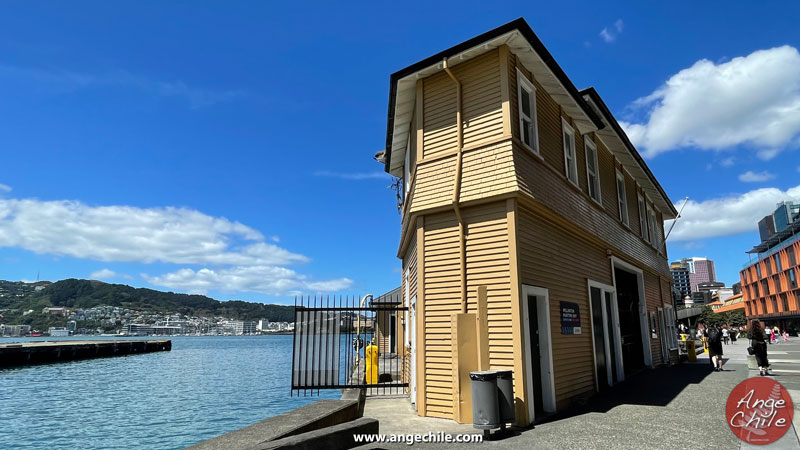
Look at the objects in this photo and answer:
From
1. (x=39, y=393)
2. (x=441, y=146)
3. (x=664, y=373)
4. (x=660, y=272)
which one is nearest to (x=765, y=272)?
(x=660, y=272)

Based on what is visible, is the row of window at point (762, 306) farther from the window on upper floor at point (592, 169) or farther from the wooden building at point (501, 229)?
the wooden building at point (501, 229)

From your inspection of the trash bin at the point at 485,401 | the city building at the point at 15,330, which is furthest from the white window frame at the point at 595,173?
the city building at the point at 15,330

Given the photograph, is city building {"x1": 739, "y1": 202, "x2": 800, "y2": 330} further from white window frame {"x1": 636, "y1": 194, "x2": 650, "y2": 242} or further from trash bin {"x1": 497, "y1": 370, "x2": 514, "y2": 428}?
trash bin {"x1": 497, "y1": 370, "x2": 514, "y2": 428}

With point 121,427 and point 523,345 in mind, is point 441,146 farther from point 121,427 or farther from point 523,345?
point 121,427

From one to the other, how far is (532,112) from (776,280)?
93683 mm

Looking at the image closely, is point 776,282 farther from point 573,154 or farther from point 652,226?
point 573,154

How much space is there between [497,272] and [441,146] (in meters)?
3.20

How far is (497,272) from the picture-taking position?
325 inches

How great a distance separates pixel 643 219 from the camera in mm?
20547

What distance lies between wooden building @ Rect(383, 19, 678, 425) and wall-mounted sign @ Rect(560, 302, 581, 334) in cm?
5

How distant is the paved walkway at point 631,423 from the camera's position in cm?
631

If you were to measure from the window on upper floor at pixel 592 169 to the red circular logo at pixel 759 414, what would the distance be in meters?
6.43

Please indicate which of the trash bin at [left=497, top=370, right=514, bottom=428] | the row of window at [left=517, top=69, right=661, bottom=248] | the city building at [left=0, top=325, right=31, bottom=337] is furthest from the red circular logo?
the city building at [left=0, top=325, right=31, bottom=337]

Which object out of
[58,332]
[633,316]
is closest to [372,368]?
[633,316]
